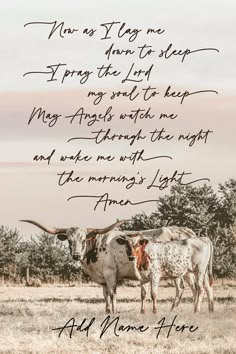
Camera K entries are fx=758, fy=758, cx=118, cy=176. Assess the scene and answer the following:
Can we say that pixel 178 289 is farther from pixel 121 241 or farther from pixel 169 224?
pixel 169 224

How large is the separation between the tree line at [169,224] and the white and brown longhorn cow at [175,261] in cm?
502

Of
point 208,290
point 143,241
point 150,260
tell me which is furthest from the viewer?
point 208,290

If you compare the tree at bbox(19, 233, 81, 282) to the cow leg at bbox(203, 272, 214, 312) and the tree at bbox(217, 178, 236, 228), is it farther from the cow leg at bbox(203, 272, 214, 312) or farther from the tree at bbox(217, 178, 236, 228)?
the cow leg at bbox(203, 272, 214, 312)

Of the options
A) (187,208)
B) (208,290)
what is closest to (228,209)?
(187,208)

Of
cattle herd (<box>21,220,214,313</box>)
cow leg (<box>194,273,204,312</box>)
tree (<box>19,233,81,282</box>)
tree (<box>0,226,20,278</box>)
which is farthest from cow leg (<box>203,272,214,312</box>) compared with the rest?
tree (<box>0,226,20,278</box>)

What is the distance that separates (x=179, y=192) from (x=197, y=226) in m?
1.50

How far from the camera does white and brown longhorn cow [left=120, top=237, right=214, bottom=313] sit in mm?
15531

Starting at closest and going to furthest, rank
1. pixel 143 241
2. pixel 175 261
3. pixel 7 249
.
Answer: pixel 143 241 < pixel 175 261 < pixel 7 249

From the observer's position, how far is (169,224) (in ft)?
85.3

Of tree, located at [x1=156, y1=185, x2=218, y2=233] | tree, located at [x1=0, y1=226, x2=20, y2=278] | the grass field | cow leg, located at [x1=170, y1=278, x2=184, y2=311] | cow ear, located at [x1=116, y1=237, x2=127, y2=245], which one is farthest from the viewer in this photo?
tree, located at [x1=0, y1=226, x2=20, y2=278]

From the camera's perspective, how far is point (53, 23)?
39.7 ft

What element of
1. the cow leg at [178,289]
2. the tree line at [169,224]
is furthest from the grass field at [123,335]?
the tree line at [169,224]

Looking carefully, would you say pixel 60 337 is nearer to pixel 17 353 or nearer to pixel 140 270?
pixel 17 353

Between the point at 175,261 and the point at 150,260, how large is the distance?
63 cm
